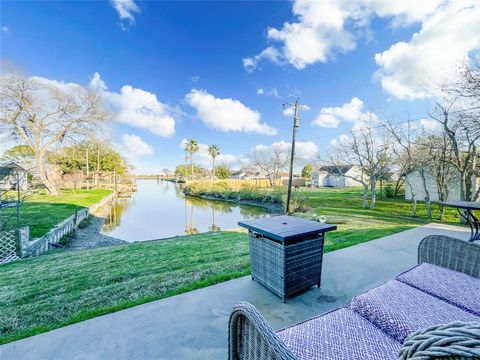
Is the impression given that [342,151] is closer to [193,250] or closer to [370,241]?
[370,241]

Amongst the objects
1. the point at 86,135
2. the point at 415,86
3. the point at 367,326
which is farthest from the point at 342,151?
the point at 86,135

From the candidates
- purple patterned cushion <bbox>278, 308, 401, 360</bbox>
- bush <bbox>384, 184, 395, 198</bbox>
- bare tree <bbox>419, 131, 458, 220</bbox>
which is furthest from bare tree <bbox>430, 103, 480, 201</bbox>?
bush <bbox>384, 184, 395, 198</bbox>

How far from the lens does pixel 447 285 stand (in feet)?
5.12

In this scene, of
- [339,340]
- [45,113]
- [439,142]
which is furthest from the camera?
[45,113]

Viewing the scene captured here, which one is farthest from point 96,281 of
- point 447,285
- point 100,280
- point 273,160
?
point 273,160

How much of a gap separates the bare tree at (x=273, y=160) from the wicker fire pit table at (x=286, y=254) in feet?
84.7

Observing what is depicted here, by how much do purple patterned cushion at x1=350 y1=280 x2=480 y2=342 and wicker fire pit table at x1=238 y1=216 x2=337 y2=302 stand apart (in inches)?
32.2

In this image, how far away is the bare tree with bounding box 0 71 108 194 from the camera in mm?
14047

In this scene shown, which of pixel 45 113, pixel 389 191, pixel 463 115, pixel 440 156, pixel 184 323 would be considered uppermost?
pixel 45 113

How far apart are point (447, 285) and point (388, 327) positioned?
0.75 m

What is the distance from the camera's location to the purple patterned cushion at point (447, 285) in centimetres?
139

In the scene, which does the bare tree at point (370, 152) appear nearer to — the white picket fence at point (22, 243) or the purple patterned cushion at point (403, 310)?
the purple patterned cushion at point (403, 310)

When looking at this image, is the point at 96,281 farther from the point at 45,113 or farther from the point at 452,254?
the point at 45,113

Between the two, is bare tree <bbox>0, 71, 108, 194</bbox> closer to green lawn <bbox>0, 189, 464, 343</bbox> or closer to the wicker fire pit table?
green lawn <bbox>0, 189, 464, 343</bbox>
